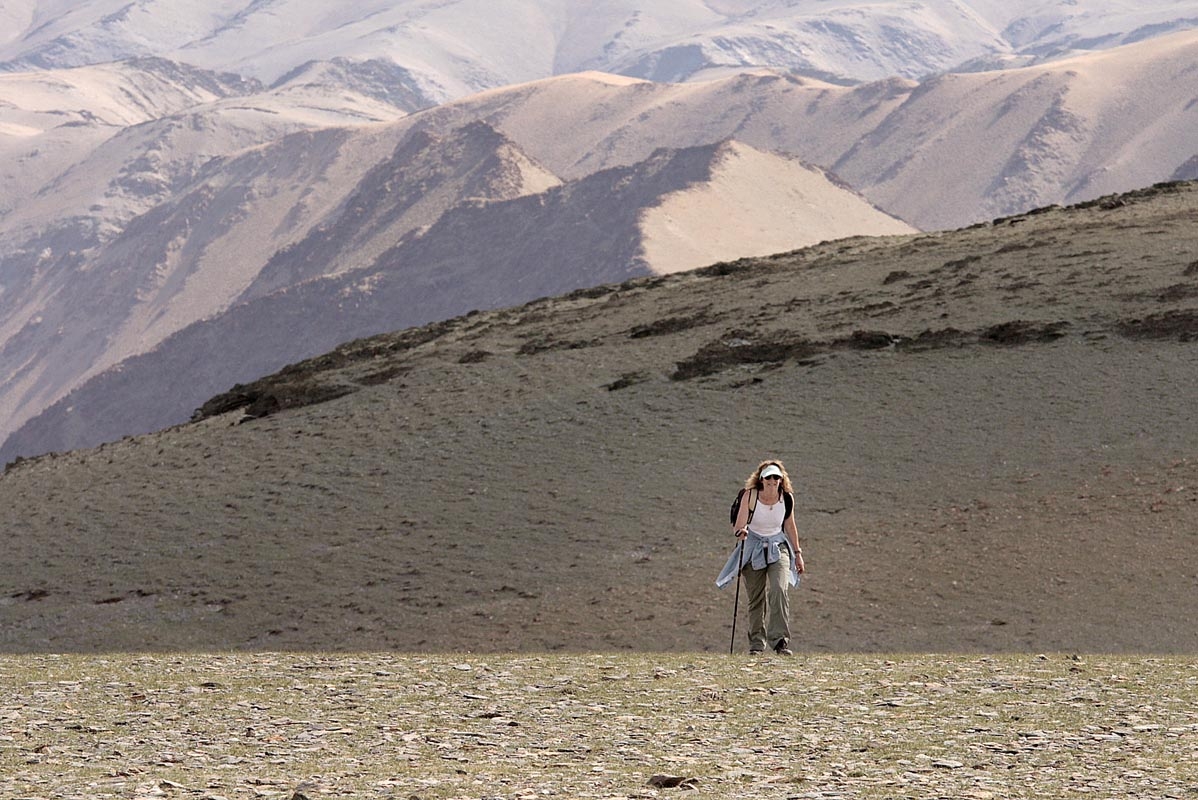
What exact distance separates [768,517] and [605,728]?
3561 mm

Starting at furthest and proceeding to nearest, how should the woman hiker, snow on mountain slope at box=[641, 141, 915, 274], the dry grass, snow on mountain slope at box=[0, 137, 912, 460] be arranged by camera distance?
1. snow on mountain slope at box=[0, 137, 912, 460]
2. snow on mountain slope at box=[641, 141, 915, 274]
3. the woman hiker
4. the dry grass

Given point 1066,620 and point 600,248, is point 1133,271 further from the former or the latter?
point 600,248

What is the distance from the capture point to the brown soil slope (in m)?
21.2

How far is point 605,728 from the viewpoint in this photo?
11000mm

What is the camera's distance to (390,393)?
36.3m

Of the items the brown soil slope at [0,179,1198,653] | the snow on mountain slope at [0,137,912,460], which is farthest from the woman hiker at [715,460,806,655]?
the snow on mountain slope at [0,137,912,460]

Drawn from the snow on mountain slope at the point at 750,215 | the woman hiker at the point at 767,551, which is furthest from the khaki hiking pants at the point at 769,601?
the snow on mountain slope at the point at 750,215

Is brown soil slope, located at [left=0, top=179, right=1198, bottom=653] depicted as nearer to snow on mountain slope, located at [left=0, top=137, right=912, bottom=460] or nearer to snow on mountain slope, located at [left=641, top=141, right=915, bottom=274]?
snow on mountain slope, located at [left=641, top=141, right=915, bottom=274]

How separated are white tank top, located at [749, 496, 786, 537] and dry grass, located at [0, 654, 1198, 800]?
1.16 meters

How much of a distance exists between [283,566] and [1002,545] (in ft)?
36.8

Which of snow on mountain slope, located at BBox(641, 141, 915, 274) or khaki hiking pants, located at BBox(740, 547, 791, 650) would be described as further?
snow on mountain slope, located at BBox(641, 141, 915, 274)

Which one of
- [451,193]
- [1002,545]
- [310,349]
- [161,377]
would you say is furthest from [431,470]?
[451,193]

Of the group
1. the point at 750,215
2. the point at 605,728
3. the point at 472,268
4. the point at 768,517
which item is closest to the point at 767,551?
the point at 768,517

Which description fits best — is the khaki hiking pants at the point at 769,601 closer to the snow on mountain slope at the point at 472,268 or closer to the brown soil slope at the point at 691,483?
the brown soil slope at the point at 691,483
